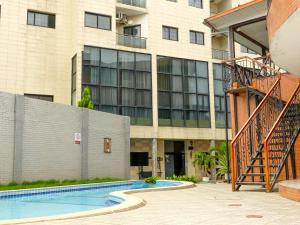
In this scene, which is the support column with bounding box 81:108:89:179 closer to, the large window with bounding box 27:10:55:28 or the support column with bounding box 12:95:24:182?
the support column with bounding box 12:95:24:182

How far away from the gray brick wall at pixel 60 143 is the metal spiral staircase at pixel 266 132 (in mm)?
7515

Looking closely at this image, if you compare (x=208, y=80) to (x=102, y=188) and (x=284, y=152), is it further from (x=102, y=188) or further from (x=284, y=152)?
(x=284, y=152)

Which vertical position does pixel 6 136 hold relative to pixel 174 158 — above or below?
above

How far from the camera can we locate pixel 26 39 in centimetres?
2581

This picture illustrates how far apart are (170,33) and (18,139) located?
1759cm

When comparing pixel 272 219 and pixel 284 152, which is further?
pixel 284 152

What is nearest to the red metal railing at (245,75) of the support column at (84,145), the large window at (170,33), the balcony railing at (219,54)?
the support column at (84,145)

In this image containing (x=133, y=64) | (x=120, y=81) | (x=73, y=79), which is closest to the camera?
(x=73, y=79)

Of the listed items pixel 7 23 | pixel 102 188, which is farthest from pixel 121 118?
pixel 7 23

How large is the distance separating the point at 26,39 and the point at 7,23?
1540mm

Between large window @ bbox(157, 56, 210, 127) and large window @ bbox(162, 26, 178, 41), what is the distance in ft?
5.56

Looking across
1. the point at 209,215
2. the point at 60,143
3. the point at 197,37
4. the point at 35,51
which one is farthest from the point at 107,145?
the point at 197,37

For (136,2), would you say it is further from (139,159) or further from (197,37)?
(139,159)

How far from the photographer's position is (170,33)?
29547mm
